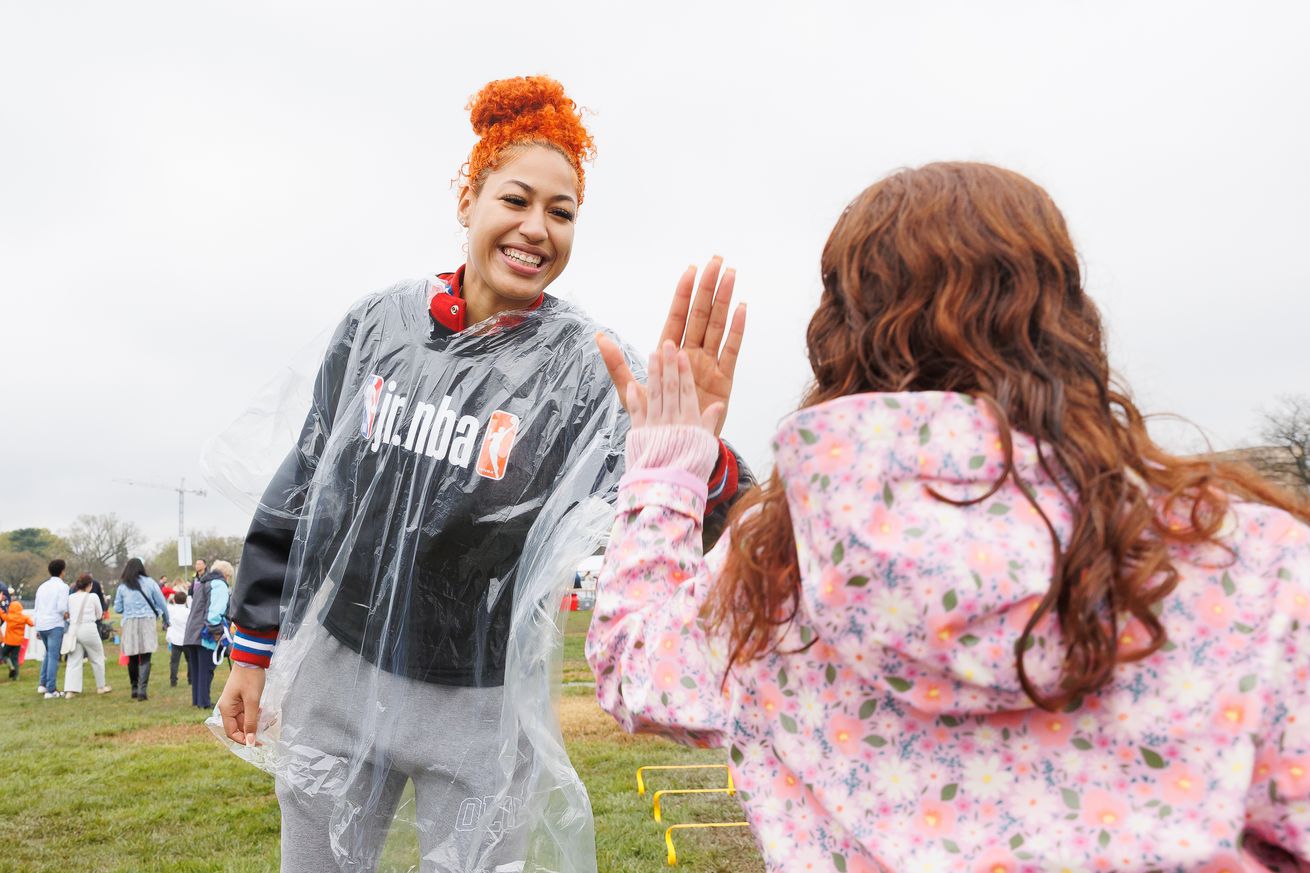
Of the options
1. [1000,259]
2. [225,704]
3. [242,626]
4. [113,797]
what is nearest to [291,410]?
[242,626]

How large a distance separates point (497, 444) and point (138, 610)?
970 centimetres

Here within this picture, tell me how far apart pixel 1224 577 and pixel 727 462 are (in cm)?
84

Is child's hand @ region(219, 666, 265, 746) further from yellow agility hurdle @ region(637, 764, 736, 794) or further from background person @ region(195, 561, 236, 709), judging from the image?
background person @ region(195, 561, 236, 709)

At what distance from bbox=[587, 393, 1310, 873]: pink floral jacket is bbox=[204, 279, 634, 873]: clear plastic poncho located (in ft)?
2.48

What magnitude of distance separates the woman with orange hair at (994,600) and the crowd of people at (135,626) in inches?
372

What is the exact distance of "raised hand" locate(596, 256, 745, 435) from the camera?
1465 mm

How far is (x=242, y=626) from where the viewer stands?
2033mm

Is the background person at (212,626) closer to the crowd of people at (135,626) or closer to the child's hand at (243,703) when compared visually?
the crowd of people at (135,626)

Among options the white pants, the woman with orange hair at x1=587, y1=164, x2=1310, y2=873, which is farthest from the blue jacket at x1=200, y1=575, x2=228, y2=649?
the woman with orange hair at x1=587, y1=164, x2=1310, y2=873

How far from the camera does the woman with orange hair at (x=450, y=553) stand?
1819mm

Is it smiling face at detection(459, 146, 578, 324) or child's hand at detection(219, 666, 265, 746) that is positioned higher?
smiling face at detection(459, 146, 578, 324)

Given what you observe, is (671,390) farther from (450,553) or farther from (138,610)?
(138,610)

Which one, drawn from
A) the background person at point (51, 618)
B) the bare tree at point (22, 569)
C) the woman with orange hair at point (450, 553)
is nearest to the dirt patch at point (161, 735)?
the background person at point (51, 618)

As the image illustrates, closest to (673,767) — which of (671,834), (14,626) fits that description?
(671,834)
